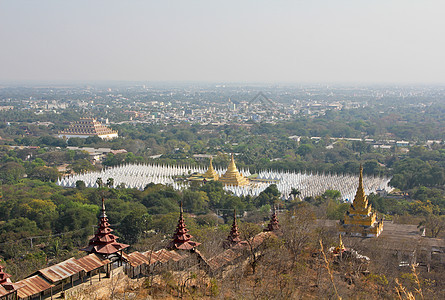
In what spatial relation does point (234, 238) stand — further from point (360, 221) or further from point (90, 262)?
point (360, 221)

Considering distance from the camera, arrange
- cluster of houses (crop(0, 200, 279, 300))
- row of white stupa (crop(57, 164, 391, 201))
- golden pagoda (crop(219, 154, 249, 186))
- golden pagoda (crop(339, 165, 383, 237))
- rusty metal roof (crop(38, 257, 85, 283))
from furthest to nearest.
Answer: golden pagoda (crop(219, 154, 249, 186)) → row of white stupa (crop(57, 164, 391, 201)) → golden pagoda (crop(339, 165, 383, 237)) → rusty metal roof (crop(38, 257, 85, 283)) → cluster of houses (crop(0, 200, 279, 300))

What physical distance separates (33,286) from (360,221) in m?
19.3

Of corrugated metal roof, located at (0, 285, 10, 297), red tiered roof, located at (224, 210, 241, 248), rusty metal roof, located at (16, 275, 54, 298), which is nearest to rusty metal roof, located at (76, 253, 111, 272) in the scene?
rusty metal roof, located at (16, 275, 54, 298)

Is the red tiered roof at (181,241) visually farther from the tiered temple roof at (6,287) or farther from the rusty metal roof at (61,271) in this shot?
the tiered temple roof at (6,287)

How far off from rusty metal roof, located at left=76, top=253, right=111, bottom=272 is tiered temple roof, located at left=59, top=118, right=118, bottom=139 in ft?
271

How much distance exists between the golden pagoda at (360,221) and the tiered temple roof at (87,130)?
7496 centimetres

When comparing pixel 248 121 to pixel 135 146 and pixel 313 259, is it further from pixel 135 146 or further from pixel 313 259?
pixel 313 259

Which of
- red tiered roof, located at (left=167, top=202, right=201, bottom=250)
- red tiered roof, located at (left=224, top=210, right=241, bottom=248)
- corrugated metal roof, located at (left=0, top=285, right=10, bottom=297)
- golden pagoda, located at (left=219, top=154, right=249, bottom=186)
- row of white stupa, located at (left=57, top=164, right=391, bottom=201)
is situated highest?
corrugated metal roof, located at (left=0, top=285, right=10, bottom=297)

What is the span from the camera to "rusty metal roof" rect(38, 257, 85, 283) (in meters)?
16.7

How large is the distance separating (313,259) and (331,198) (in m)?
21.3

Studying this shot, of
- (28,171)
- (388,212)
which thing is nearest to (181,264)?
(388,212)

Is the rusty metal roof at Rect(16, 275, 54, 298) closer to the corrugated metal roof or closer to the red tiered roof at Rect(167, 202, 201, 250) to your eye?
the corrugated metal roof

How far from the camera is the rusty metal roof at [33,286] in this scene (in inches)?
617

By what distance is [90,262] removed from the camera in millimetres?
18094
